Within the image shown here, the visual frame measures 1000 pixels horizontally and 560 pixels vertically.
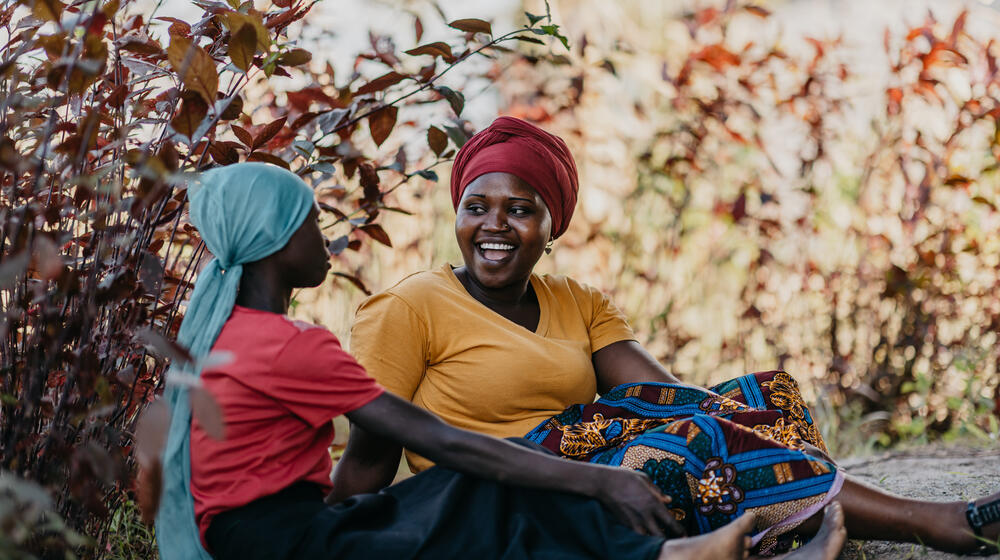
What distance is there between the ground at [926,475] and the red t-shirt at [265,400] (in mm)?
1437

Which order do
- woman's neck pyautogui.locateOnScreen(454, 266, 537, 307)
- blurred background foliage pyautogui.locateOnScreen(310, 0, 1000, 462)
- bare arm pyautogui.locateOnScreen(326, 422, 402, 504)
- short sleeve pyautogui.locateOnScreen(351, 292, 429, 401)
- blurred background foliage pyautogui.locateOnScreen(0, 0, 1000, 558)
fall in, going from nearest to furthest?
1. bare arm pyautogui.locateOnScreen(326, 422, 402, 504)
2. short sleeve pyautogui.locateOnScreen(351, 292, 429, 401)
3. woman's neck pyautogui.locateOnScreen(454, 266, 537, 307)
4. blurred background foliage pyautogui.locateOnScreen(0, 0, 1000, 558)
5. blurred background foliage pyautogui.locateOnScreen(310, 0, 1000, 462)

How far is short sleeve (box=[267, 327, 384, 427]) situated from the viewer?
193cm

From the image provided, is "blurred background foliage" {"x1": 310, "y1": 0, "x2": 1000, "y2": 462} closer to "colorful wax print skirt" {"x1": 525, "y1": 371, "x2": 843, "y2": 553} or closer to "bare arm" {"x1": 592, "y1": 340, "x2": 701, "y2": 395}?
"bare arm" {"x1": 592, "y1": 340, "x2": 701, "y2": 395}

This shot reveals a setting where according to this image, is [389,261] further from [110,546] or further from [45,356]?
[45,356]

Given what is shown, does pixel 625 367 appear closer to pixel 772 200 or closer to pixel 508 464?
pixel 508 464

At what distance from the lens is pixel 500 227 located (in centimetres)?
271

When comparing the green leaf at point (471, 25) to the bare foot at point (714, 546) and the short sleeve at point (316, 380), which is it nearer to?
the short sleeve at point (316, 380)

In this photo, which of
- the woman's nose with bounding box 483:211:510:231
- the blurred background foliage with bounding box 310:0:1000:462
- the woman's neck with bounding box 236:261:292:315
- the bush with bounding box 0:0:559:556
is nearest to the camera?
the bush with bounding box 0:0:559:556

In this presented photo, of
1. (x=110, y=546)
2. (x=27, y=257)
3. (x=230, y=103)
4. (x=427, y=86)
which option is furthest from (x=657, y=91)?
(x=27, y=257)

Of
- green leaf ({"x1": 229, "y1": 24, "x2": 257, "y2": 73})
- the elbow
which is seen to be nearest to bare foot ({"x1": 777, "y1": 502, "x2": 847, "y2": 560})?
the elbow

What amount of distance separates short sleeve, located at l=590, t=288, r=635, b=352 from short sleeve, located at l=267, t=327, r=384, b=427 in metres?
1.12

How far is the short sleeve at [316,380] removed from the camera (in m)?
1.93

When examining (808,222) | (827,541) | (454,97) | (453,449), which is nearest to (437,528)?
(453,449)

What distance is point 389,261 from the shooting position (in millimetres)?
5094
